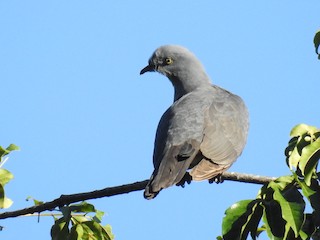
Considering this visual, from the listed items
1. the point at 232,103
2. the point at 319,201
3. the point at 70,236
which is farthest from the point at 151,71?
the point at 319,201

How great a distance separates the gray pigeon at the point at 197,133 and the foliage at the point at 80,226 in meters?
0.45

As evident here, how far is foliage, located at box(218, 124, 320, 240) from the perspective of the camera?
3205 mm

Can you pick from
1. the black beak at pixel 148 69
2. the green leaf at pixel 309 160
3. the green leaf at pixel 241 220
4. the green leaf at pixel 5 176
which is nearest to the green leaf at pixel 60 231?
the green leaf at pixel 5 176

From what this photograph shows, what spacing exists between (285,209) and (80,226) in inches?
51.8

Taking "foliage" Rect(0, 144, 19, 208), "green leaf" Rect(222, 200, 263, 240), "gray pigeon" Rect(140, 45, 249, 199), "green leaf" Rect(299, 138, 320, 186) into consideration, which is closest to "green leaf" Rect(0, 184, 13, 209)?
"foliage" Rect(0, 144, 19, 208)

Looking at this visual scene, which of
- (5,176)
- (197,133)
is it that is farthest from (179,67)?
(5,176)

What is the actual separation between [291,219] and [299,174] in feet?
1.71

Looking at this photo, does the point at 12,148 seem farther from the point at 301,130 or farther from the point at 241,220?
the point at 301,130

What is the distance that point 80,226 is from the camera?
3896mm

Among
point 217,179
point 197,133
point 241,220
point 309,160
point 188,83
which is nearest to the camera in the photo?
point 241,220

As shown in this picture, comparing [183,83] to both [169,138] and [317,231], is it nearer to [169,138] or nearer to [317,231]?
[169,138]

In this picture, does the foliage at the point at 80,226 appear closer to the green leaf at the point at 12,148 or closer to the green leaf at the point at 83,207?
the green leaf at the point at 83,207

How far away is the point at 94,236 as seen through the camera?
399 cm

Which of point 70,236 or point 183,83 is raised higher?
point 183,83
